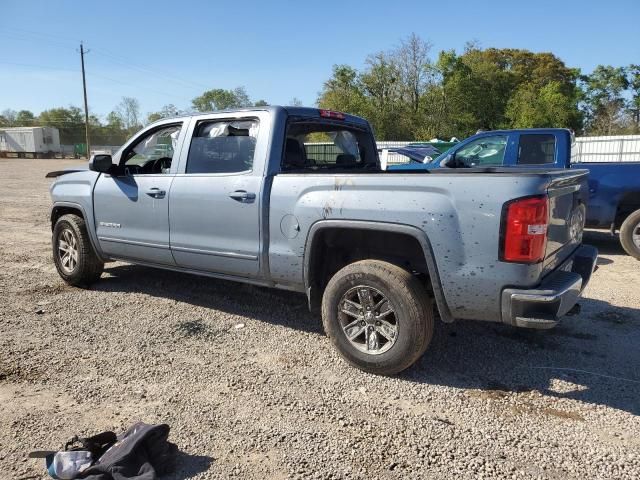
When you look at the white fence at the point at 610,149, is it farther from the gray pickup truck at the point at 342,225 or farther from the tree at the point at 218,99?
the tree at the point at 218,99

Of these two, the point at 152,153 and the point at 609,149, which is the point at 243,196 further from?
the point at 609,149

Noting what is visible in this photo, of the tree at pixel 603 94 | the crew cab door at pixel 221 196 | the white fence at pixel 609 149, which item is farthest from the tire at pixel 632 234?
the tree at pixel 603 94

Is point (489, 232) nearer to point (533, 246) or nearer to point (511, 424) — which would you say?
Answer: point (533, 246)

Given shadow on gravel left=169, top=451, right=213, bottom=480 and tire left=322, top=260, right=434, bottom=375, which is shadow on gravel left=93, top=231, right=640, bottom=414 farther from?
shadow on gravel left=169, top=451, right=213, bottom=480

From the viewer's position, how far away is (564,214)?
11.5 ft

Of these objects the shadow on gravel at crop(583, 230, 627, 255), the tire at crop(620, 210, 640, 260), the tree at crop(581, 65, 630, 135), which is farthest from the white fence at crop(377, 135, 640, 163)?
the tree at crop(581, 65, 630, 135)

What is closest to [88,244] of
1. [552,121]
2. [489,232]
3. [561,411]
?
[489,232]

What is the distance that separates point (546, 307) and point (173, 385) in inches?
98.0

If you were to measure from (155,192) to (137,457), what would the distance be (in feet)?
9.22

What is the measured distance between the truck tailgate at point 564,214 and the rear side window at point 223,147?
231 centimetres

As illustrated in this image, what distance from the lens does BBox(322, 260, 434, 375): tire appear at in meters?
3.44

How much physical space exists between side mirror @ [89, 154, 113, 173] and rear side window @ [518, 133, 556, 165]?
Answer: 5.93 metres

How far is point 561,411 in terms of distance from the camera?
322 cm

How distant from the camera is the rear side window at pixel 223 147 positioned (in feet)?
14.1
